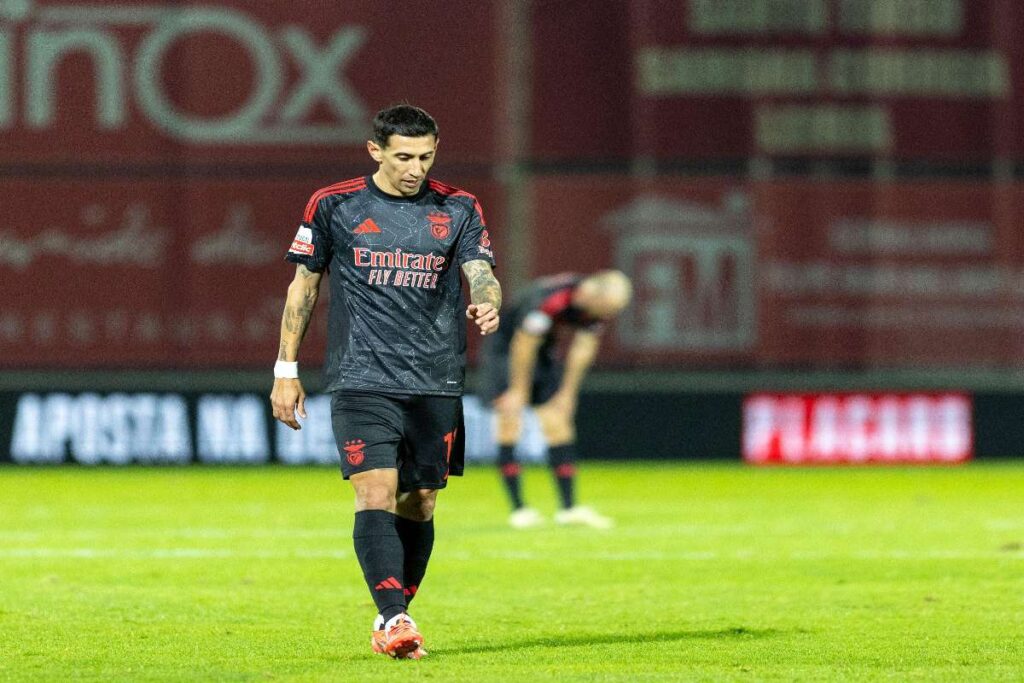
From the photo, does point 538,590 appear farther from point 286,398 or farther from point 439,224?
point 439,224

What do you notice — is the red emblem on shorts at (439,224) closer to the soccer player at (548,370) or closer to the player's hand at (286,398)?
the player's hand at (286,398)

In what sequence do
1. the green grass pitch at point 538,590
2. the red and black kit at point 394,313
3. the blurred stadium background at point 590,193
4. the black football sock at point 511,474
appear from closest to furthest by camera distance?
1. the green grass pitch at point 538,590
2. the red and black kit at point 394,313
3. the black football sock at point 511,474
4. the blurred stadium background at point 590,193

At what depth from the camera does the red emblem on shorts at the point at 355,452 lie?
717 cm

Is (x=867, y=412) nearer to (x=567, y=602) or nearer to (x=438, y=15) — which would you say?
(x=438, y=15)

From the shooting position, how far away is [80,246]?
19.9m

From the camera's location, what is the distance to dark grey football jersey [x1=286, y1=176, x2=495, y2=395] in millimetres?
7301

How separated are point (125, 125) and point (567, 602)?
12.1 meters

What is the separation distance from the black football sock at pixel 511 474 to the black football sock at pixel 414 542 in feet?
18.9

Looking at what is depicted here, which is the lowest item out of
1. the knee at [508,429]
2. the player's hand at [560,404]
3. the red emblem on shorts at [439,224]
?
the knee at [508,429]

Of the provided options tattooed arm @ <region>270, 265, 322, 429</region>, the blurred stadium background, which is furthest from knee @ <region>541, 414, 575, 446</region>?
the blurred stadium background

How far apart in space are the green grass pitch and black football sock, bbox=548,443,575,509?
511mm

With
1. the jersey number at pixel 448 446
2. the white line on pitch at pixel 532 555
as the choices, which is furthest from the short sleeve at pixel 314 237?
the white line on pitch at pixel 532 555

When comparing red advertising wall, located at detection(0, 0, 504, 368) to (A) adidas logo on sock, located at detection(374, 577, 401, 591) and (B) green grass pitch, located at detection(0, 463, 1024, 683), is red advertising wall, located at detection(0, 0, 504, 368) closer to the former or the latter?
(B) green grass pitch, located at detection(0, 463, 1024, 683)

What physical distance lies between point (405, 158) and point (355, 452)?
1.04 metres
